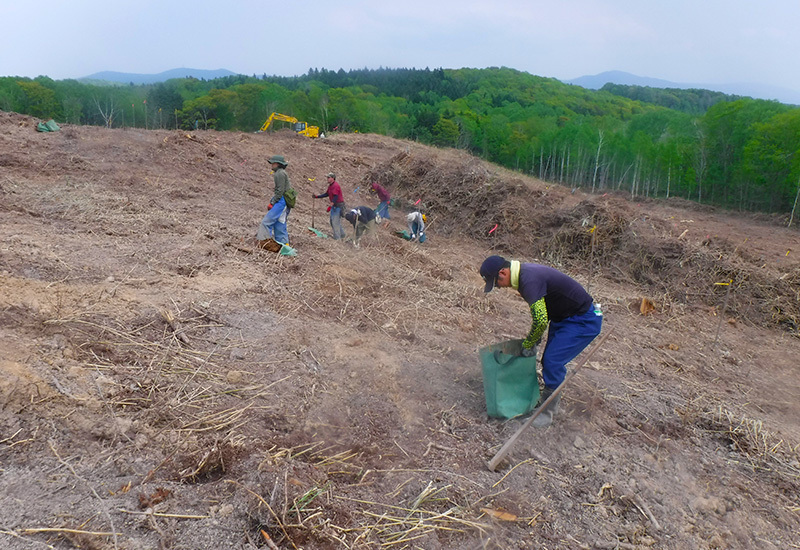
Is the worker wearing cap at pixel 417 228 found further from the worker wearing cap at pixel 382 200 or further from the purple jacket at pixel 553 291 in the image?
the purple jacket at pixel 553 291

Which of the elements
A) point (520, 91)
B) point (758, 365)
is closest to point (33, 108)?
point (758, 365)

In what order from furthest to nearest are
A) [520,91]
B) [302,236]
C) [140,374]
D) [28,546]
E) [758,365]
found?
[520,91], [302,236], [758,365], [140,374], [28,546]

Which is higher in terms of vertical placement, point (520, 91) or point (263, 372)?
point (520, 91)

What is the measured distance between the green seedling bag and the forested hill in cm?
1405

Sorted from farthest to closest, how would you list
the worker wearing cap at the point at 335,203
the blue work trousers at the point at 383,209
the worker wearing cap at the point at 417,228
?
the blue work trousers at the point at 383,209
the worker wearing cap at the point at 417,228
the worker wearing cap at the point at 335,203

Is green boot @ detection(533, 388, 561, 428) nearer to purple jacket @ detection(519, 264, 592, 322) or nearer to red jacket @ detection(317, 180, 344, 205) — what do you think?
purple jacket @ detection(519, 264, 592, 322)

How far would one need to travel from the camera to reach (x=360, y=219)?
8.41m

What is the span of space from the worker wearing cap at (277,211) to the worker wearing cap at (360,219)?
1343 millimetres

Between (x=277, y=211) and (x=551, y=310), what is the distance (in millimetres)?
4457

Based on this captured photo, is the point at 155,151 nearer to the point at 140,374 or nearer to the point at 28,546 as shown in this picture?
the point at 140,374

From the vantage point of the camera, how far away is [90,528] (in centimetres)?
231

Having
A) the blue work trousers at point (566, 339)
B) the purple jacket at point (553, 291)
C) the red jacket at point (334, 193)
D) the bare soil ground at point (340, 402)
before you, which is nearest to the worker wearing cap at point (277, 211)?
the bare soil ground at point (340, 402)

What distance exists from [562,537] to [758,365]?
4.72m

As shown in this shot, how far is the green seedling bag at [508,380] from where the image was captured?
3.74 m
